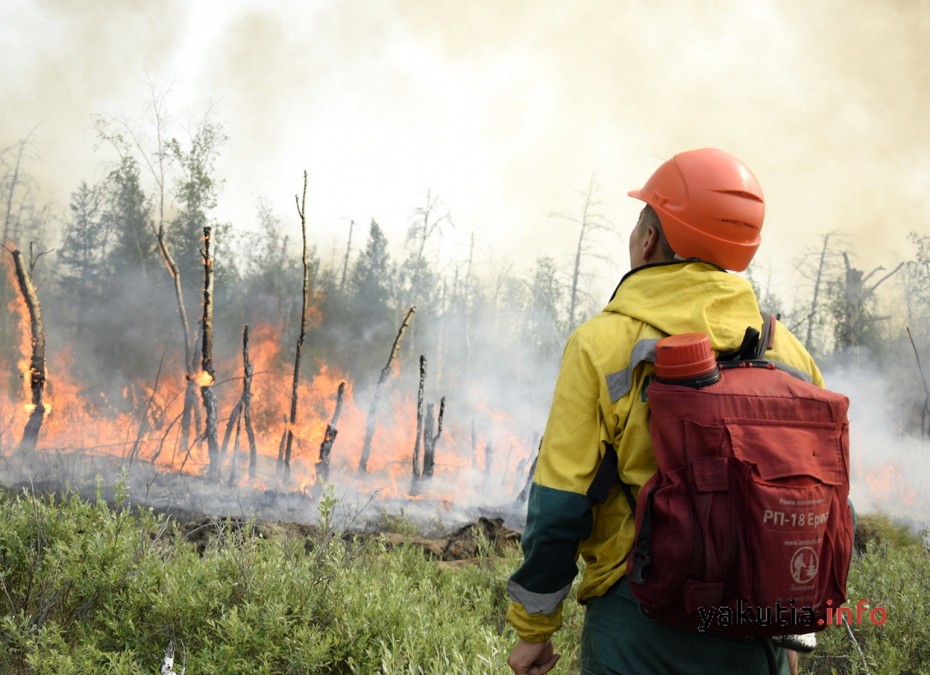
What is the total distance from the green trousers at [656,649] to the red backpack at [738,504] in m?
0.09

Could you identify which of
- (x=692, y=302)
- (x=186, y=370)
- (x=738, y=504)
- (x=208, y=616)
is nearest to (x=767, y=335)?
(x=692, y=302)

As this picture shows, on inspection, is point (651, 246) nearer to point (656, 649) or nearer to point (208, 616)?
point (656, 649)

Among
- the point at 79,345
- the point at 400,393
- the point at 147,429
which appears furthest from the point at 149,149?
the point at 400,393

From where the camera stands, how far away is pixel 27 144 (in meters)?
15.8

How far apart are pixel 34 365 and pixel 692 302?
13.0 m

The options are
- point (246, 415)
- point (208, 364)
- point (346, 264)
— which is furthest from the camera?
point (346, 264)

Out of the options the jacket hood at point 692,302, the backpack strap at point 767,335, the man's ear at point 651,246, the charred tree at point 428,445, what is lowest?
the charred tree at point 428,445

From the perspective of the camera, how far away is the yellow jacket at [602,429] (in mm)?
1609

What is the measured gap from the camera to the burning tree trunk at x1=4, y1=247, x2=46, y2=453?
11453 mm

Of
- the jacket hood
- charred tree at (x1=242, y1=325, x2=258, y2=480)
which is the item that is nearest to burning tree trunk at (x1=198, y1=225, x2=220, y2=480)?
charred tree at (x1=242, y1=325, x2=258, y2=480)

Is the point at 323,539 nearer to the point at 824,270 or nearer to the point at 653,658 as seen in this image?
the point at 653,658

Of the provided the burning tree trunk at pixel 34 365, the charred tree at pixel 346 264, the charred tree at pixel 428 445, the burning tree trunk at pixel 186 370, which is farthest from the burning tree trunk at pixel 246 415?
the charred tree at pixel 346 264

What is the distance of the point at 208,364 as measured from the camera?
12.6 m

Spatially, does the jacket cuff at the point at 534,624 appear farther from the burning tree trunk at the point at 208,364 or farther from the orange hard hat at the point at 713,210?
the burning tree trunk at the point at 208,364
